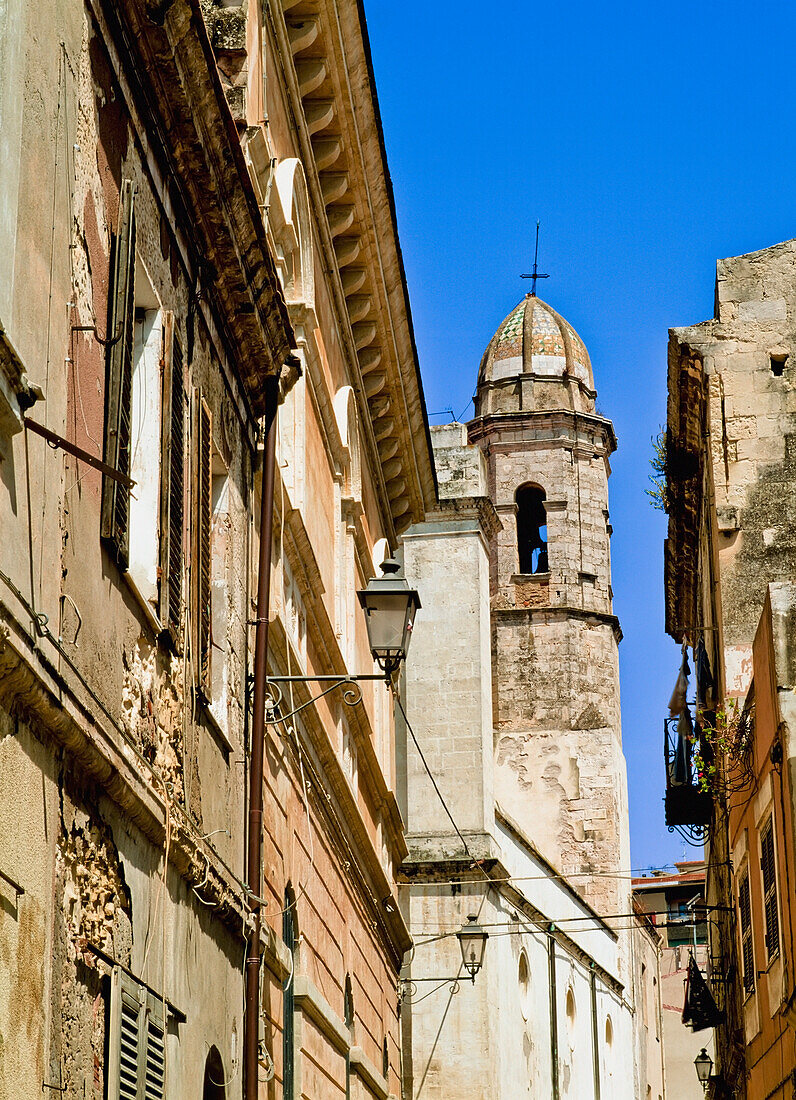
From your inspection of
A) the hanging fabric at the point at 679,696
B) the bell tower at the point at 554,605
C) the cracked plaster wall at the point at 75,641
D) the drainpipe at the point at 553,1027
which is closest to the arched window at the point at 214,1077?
the cracked plaster wall at the point at 75,641

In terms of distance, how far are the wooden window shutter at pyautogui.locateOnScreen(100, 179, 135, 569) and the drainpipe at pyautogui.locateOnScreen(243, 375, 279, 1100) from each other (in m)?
3.17

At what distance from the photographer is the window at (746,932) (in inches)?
695

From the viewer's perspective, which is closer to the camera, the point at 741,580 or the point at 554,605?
the point at 741,580

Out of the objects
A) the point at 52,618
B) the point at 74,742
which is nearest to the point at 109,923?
the point at 74,742

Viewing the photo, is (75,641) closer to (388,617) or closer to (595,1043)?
(388,617)

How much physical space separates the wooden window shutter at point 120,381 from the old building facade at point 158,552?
2 cm

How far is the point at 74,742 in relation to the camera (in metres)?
6.88

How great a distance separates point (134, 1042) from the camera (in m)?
7.85

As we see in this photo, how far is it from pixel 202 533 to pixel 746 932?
1004 centimetres

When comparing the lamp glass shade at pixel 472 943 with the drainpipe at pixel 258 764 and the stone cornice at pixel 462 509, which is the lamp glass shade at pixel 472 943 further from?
the drainpipe at pixel 258 764

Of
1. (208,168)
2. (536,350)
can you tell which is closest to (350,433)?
(208,168)

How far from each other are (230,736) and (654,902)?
163 feet

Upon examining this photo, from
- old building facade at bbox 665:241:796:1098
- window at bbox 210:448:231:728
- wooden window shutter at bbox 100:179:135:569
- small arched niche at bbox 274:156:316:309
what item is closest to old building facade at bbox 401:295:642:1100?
old building facade at bbox 665:241:796:1098

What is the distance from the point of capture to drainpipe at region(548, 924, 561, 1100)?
121 feet
